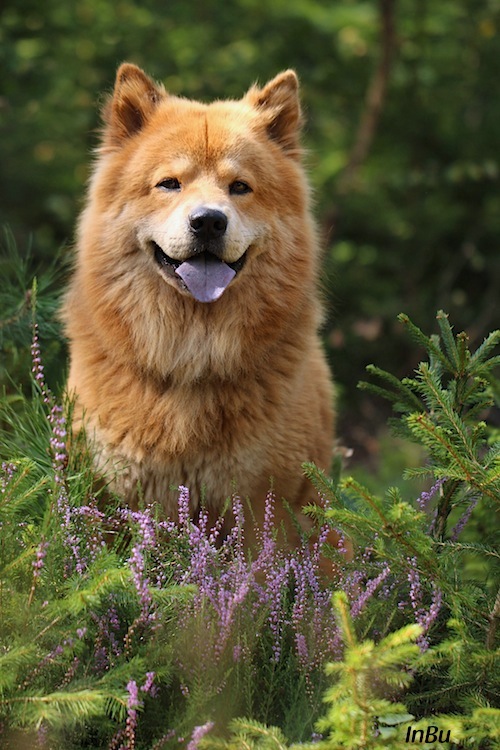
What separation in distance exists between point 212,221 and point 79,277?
0.83 meters

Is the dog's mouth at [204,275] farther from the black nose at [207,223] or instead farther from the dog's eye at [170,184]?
the dog's eye at [170,184]

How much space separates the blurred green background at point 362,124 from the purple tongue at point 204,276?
431 centimetres

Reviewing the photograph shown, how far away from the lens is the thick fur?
11.4 feet

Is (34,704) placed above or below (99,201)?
below

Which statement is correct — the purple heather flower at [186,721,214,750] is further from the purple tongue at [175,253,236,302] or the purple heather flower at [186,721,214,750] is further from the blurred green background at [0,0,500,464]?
the blurred green background at [0,0,500,464]

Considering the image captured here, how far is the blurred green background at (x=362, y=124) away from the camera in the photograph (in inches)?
315

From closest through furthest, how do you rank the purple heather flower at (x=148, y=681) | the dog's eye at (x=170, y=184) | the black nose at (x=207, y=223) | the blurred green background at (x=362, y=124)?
the purple heather flower at (x=148, y=681) → the black nose at (x=207, y=223) → the dog's eye at (x=170, y=184) → the blurred green background at (x=362, y=124)

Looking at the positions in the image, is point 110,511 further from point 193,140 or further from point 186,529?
point 193,140

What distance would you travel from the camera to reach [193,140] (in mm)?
3666

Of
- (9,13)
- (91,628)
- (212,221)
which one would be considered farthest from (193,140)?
(9,13)

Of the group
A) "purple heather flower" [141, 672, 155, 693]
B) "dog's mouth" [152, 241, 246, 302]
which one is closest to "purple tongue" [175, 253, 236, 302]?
"dog's mouth" [152, 241, 246, 302]

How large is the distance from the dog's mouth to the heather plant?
0.87 metres

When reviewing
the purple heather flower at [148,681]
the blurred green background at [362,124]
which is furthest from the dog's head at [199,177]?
the blurred green background at [362,124]

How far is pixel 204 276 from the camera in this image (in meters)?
3.49
